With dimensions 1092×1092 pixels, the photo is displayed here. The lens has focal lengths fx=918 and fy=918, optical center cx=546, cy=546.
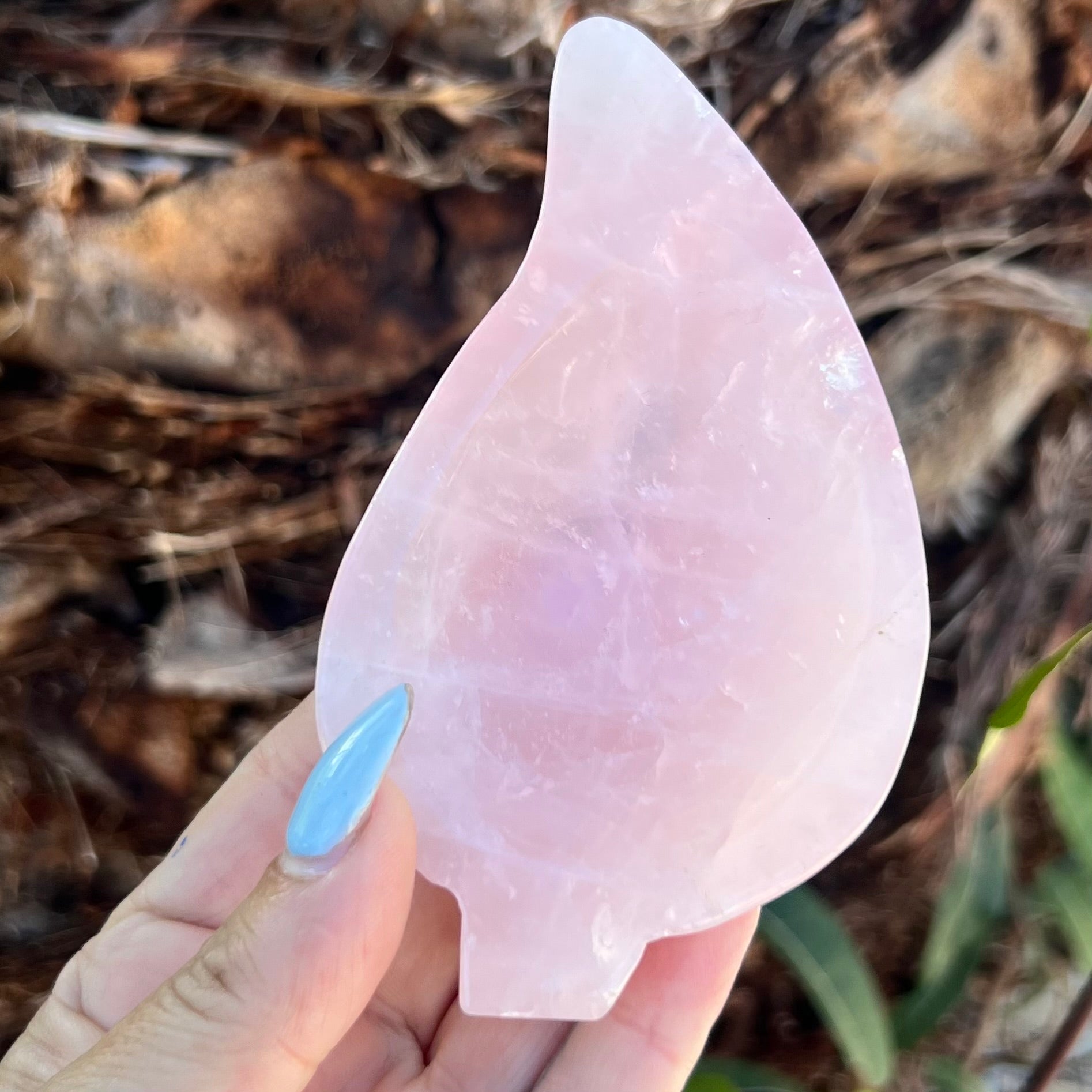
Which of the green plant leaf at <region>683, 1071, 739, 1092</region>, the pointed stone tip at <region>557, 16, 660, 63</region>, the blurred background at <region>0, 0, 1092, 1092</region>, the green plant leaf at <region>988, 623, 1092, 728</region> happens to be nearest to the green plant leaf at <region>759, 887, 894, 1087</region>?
the blurred background at <region>0, 0, 1092, 1092</region>

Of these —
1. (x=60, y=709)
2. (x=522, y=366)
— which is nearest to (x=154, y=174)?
(x=522, y=366)

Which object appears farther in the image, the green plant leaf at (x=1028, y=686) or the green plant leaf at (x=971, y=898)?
the green plant leaf at (x=971, y=898)

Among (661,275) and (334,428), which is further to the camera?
(334,428)

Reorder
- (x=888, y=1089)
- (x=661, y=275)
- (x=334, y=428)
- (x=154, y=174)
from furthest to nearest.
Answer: (x=888, y=1089) < (x=334, y=428) < (x=154, y=174) < (x=661, y=275)

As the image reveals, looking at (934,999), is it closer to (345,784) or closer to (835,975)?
(835,975)

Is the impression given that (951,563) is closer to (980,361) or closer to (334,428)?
(980,361)

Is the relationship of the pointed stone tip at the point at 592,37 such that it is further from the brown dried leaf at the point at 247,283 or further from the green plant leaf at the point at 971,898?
the green plant leaf at the point at 971,898

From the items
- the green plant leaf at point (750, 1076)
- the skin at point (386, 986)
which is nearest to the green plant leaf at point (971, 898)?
the green plant leaf at point (750, 1076)
